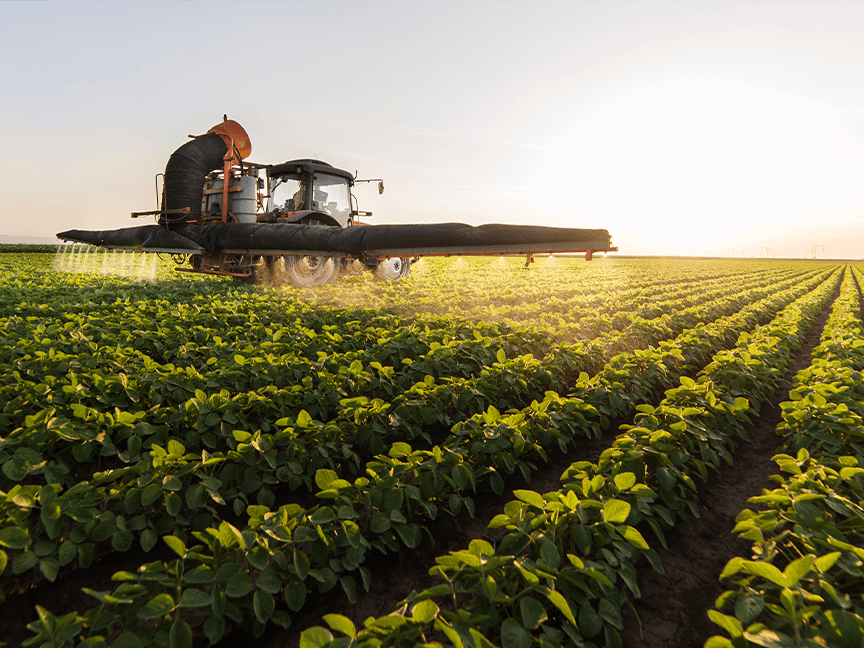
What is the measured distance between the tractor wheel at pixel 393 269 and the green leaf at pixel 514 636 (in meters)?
12.2

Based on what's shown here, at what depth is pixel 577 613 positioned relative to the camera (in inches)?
72.8

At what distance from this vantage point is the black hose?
10.8 metres

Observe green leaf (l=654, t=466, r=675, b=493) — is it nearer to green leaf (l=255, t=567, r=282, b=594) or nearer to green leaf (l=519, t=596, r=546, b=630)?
green leaf (l=519, t=596, r=546, b=630)

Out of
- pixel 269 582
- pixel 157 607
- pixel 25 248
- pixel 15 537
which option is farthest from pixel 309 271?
pixel 25 248

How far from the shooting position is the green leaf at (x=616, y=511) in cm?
197

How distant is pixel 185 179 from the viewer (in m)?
10.8

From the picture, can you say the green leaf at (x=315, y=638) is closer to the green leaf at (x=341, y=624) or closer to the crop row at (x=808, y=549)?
the green leaf at (x=341, y=624)

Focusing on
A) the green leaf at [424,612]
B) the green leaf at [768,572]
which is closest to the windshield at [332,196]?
the green leaf at [424,612]

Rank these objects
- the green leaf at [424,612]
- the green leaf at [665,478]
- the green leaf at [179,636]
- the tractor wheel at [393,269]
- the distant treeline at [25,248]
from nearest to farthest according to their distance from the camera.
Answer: the green leaf at [424,612] → the green leaf at [179,636] → the green leaf at [665,478] → the tractor wheel at [393,269] → the distant treeline at [25,248]

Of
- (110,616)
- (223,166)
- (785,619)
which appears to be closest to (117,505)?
(110,616)

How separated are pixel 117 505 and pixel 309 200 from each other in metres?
11.2

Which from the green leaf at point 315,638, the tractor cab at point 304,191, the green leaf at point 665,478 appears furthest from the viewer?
the tractor cab at point 304,191

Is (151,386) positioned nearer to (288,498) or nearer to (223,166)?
(288,498)

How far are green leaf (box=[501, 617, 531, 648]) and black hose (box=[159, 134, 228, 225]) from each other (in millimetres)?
11656
